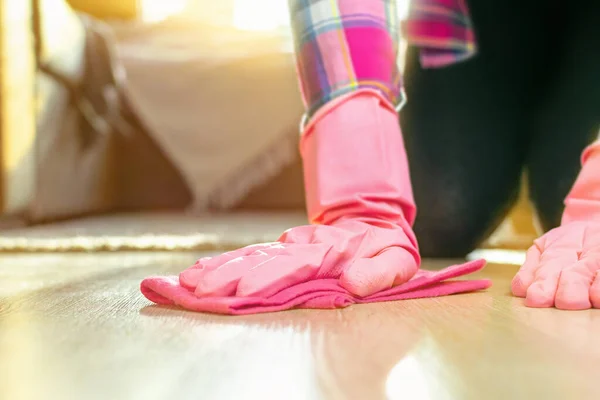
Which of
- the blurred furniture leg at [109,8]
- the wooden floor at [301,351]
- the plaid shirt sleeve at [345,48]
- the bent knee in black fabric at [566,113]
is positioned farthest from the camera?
the blurred furniture leg at [109,8]

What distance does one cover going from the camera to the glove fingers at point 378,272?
22.6 inches

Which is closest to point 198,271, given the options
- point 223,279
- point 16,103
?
point 223,279

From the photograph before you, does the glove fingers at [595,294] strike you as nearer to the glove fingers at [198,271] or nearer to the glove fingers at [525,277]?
the glove fingers at [525,277]

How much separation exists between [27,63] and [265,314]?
1.35 metres

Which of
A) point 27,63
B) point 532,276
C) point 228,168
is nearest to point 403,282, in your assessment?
point 532,276

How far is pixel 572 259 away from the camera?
610 millimetres

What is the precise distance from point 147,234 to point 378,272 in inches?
38.4

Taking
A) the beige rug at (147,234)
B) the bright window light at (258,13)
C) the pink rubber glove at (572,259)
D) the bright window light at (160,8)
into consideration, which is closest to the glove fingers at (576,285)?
the pink rubber glove at (572,259)

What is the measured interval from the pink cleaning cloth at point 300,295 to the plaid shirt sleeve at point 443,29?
564 mm

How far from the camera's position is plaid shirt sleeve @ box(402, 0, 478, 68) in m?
1.09

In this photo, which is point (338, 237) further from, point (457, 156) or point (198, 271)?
point (457, 156)

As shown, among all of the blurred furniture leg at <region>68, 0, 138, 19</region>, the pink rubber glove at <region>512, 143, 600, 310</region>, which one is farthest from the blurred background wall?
the pink rubber glove at <region>512, 143, 600, 310</region>

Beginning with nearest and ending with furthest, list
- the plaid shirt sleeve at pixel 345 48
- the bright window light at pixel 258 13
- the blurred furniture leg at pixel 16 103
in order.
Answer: the plaid shirt sleeve at pixel 345 48, the blurred furniture leg at pixel 16 103, the bright window light at pixel 258 13

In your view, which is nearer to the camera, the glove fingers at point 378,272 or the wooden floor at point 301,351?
the wooden floor at point 301,351
